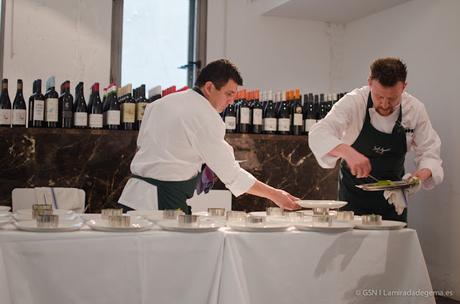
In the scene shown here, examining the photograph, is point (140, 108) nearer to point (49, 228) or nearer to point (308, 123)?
point (308, 123)

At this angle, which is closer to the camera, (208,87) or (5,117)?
(208,87)

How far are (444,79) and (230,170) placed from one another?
2.58 metres

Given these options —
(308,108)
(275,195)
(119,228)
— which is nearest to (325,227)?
(275,195)

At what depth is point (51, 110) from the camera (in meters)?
3.66

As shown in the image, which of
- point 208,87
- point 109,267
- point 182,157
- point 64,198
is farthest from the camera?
point 64,198

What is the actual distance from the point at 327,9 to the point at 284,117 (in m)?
1.46

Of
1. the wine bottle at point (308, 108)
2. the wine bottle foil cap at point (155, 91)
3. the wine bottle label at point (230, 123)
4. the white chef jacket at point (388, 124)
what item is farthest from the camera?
the wine bottle at point (308, 108)

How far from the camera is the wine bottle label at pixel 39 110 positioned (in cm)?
367

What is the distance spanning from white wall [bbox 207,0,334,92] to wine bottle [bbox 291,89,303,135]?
104 centimetres

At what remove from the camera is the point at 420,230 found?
4.54m

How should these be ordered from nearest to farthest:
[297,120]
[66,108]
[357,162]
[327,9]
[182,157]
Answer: [357,162], [182,157], [66,108], [297,120], [327,9]

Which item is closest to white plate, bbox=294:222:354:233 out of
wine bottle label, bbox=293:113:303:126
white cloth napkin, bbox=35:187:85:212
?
white cloth napkin, bbox=35:187:85:212

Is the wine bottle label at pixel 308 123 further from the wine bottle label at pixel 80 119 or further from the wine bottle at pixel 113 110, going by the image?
the wine bottle label at pixel 80 119

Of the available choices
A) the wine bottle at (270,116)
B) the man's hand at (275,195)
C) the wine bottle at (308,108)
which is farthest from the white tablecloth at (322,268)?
the wine bottle at (308,108)
